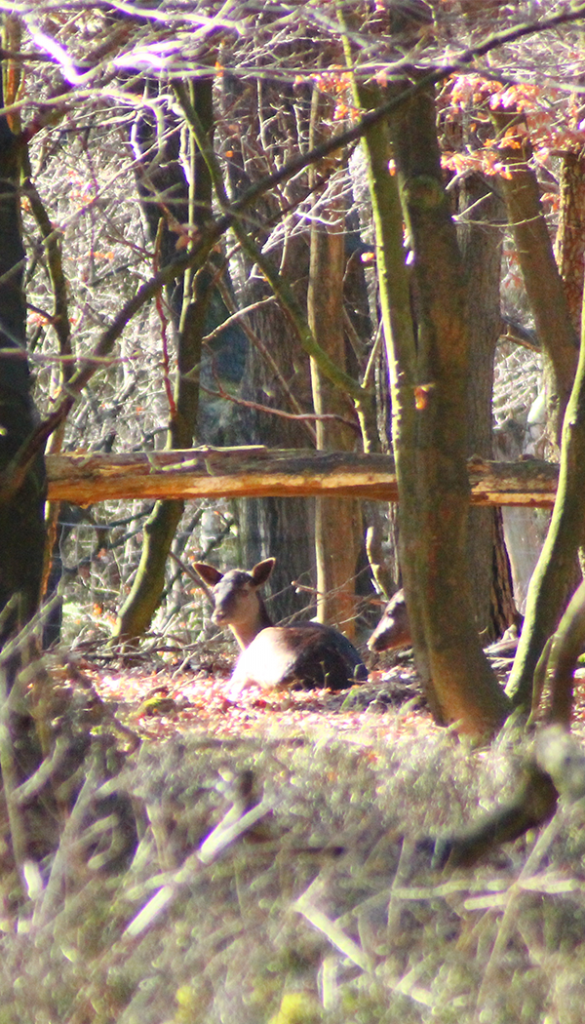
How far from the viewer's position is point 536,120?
30.7ft

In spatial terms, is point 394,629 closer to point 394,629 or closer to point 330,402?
point 394,629

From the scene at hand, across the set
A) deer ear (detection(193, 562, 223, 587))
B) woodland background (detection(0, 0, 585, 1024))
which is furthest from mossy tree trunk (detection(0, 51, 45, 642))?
deer ear (detection(193, 562, 223, 587))

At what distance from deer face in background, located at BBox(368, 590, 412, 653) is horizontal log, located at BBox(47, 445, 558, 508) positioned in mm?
2036

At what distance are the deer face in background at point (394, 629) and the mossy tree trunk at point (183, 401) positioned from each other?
2.18 meters

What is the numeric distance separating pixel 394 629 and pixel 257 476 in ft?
10.4

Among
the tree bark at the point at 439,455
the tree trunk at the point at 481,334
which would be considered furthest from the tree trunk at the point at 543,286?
the tree bark at the point at 439,455

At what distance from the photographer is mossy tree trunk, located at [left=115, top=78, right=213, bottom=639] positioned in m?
9.20

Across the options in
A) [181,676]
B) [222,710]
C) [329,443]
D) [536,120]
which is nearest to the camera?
[222,710]

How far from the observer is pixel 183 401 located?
387 inches

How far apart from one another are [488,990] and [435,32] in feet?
14.6

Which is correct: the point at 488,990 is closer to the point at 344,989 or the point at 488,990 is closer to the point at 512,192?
the point at 344,989

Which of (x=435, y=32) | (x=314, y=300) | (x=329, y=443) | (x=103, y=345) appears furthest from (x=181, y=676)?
(x=435, y=32)

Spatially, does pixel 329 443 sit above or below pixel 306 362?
below

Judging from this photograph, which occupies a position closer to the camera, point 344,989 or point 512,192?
point 344,989
